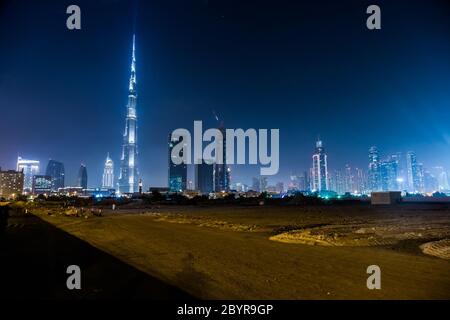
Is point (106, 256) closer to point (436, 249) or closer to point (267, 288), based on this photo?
point (267, 288)

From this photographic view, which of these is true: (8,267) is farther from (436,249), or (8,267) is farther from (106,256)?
(436,249)

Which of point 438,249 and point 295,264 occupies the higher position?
point 438,249

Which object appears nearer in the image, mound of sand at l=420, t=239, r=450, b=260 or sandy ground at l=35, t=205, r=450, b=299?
sandy ground at l=35, t=205, r=450, b=299

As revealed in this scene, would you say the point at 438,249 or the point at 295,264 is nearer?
the point at 295,264

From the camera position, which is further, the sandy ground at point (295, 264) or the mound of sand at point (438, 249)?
the mound of sand at point (438, 249)
